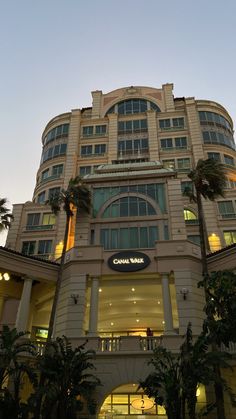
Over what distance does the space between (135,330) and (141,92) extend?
37.1m

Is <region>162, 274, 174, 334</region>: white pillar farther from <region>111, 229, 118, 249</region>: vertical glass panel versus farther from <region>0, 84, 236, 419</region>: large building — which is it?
<region>111, 229, 118, 249</region>: vertical glass panel

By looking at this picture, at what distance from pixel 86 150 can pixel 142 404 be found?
34.1 metres

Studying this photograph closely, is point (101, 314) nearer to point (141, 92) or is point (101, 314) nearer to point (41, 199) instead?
point (41, 199)

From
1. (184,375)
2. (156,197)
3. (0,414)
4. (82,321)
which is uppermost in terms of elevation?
(156,197)

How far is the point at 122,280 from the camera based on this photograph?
83.8 ft

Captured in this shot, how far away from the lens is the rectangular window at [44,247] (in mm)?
38688

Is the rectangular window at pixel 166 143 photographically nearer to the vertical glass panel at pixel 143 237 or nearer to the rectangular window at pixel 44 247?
the rectangular window at pixel 44 247

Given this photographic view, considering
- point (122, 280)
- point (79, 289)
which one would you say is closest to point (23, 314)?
point (79, 289)

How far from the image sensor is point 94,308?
2361 centimetres

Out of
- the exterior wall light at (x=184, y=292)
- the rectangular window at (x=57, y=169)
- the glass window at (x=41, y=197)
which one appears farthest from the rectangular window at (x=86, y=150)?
the exterior wall light at (x=184, y=292)

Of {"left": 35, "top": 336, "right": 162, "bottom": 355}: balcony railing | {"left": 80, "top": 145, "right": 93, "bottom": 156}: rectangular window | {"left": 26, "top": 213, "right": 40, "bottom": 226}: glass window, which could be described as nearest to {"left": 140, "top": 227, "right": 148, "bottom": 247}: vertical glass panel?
{"left": 35, "top": 336, "right": 162, "bottom": 355}: balcony railing

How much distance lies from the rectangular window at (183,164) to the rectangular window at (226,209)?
285 inches

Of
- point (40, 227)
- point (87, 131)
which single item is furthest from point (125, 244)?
point (87, 131)

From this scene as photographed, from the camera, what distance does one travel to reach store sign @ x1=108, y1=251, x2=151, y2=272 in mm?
24719
